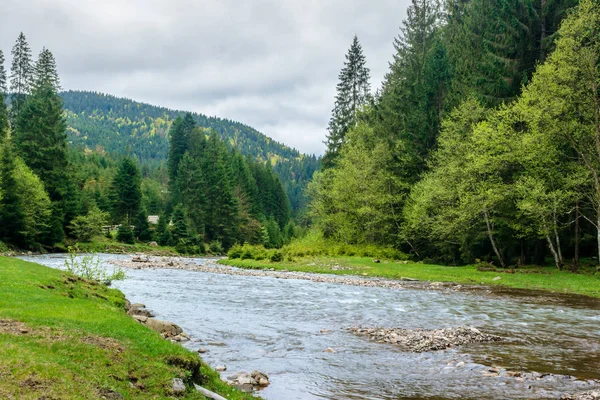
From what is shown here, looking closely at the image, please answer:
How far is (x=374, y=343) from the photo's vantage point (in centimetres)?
1568

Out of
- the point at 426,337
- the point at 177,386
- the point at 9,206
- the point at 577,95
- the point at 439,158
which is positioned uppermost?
the point at 577,95

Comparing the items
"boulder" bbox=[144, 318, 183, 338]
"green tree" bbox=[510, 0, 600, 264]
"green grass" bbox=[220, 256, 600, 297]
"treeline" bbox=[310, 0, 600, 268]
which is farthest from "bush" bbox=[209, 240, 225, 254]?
"boulder" bbox=[144, 318, 183, 338]

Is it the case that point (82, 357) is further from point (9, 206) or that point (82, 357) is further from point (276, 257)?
point (9, 206)

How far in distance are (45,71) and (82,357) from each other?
93706 mm

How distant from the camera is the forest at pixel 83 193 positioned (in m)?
60.8

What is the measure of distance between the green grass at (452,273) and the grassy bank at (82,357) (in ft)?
86.5

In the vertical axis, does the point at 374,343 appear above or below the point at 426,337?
below

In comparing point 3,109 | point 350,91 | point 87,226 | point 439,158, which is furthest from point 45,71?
point 439,158

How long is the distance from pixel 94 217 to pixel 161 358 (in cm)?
7073

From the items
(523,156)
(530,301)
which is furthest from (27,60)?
(530,301)

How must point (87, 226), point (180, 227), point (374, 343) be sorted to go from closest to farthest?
point (374, 343)
point (87, 226)
point (180, 227)

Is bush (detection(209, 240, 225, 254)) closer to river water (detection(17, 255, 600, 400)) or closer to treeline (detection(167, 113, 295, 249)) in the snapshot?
treeline (detection(167, 113, 295, 249))

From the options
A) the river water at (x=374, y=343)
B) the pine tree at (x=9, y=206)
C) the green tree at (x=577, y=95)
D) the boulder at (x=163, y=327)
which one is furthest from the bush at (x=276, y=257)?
the pine tree at (x=9, y=206)

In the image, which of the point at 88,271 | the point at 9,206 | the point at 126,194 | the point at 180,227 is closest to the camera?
the point at 88,271
